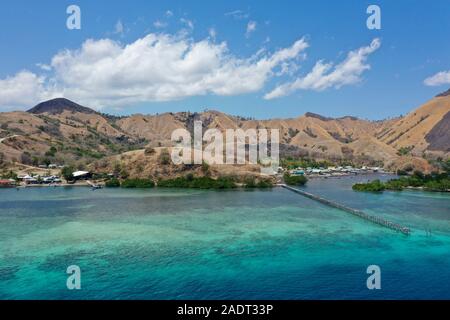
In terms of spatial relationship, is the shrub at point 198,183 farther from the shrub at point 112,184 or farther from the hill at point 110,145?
the hill at point 110,145

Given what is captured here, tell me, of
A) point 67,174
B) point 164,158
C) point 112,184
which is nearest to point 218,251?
point 112,184

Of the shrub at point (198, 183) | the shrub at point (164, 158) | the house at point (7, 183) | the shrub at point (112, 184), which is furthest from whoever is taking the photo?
the shrub at point (164, 158)

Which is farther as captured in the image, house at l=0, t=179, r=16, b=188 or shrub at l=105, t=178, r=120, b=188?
shrub at l=105, t=178, r=120, b=188

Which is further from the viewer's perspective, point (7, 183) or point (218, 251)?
point (7, 183)

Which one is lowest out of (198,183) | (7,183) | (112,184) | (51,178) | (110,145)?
(112,184)

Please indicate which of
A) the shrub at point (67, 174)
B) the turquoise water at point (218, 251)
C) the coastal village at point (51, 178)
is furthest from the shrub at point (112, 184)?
the turquoise water at point (218, 251)

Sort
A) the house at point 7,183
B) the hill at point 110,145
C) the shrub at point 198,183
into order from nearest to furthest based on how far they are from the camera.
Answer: the shrub at point 198,183, the house at point 7,183, the hill at point 110,145

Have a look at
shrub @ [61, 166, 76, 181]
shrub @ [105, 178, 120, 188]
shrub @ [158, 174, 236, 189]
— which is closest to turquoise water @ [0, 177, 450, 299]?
shrub @ [158, 174, 236, 189]

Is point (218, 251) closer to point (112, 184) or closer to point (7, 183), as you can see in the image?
point (112, 184)

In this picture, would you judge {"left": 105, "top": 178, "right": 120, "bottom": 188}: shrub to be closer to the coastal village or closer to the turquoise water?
the coastal village
